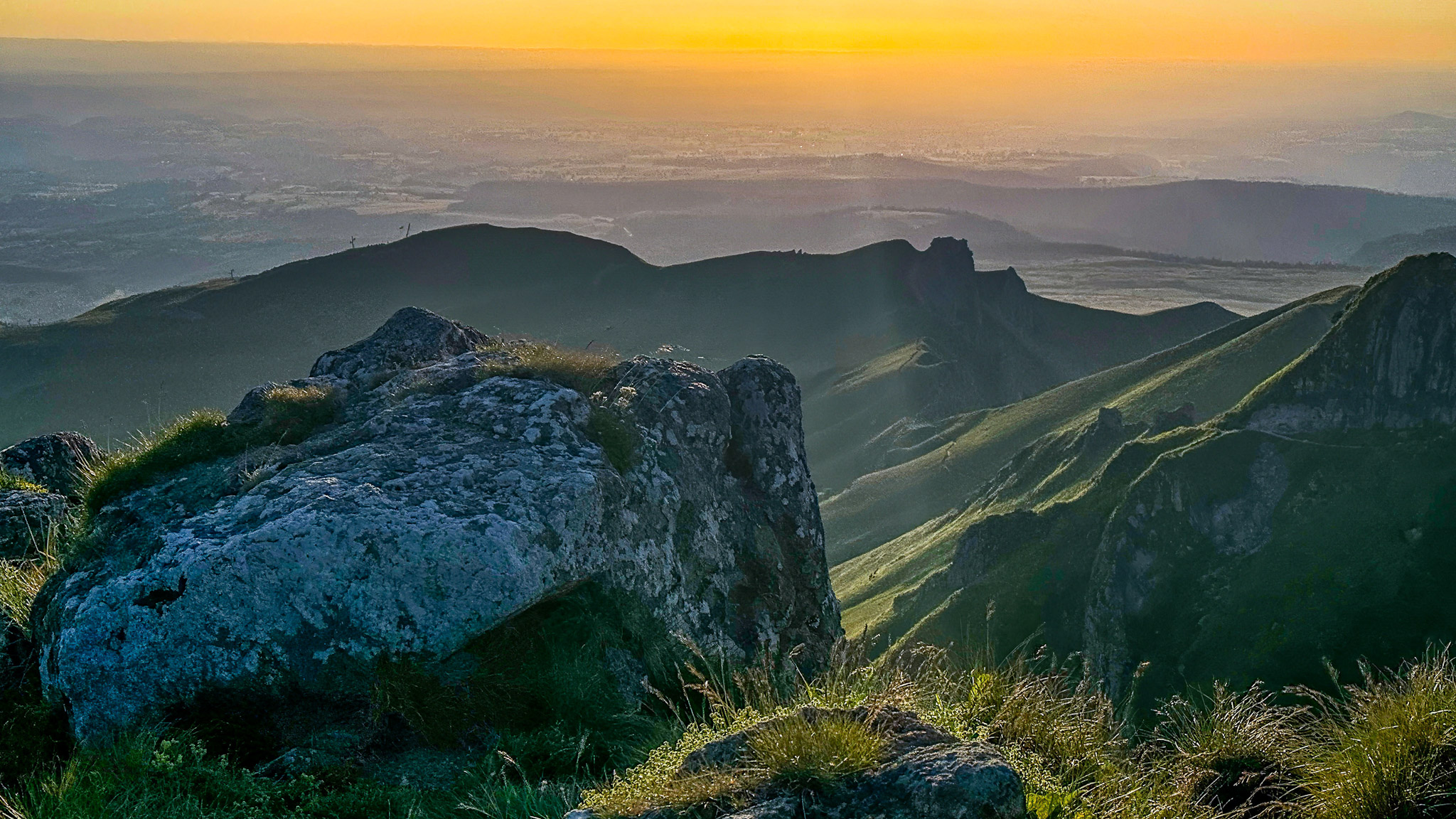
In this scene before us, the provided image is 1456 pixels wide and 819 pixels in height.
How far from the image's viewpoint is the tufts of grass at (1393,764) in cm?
642

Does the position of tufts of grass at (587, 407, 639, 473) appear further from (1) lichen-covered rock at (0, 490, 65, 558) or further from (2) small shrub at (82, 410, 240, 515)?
(1) lichen-covered rock at (0, 490, 65, 558)

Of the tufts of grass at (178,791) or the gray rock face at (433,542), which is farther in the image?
the gray rock face at (433,542)

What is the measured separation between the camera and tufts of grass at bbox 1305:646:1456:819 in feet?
21.1

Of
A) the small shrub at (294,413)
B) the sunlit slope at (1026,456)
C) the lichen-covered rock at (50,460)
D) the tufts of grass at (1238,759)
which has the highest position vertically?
the small shrub at (294,413)

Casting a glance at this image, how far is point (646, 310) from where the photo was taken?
186250 mm

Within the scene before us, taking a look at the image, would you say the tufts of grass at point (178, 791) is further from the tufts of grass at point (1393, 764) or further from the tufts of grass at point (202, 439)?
the tufts of grass at point (1393, 764)

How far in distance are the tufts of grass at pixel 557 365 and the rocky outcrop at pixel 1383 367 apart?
10032cm

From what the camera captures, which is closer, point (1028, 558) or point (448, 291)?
point (1028, 558)

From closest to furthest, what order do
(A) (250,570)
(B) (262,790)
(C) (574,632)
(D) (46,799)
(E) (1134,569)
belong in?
(D) (46,799) < (B) (262,790) < (A) (250,570) < (C) (574,632) < (E) (1134,569)

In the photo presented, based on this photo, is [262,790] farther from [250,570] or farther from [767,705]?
[767,705]

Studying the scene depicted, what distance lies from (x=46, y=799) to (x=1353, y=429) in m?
108

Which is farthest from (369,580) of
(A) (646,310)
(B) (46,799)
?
(A) (646,310)

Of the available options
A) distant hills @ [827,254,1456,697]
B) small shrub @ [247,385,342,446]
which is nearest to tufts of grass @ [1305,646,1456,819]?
small shrub @ [247,385,342,446]

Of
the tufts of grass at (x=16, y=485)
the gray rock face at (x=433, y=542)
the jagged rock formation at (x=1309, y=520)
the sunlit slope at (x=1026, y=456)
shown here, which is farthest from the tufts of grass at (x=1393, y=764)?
the sunlit slope at (x=1026, y=456)
